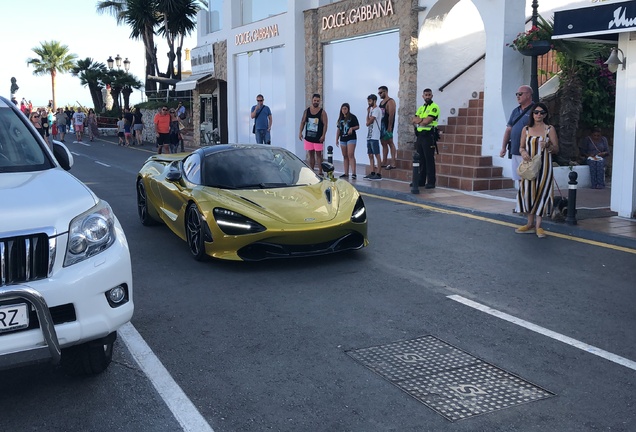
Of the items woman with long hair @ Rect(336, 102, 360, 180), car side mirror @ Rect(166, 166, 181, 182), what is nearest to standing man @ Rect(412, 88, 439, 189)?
woman with long hair @ Rect(336, 102, 360, 180)

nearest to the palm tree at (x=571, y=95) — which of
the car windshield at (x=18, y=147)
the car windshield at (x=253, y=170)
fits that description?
the car windshield at (x=253, y=170)

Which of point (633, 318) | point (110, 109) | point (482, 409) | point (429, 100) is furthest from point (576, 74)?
point (110, 109)

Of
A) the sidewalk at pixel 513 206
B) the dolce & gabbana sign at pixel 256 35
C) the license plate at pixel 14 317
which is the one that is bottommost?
the sidewalk at pixel 513 206

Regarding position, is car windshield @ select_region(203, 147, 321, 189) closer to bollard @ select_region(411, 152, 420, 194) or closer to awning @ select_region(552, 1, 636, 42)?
bollard @ select_region(411, 152, 420, 194)

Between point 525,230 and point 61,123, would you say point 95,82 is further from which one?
point 525,230

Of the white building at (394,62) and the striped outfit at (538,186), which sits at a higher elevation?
the white building at (394,62)

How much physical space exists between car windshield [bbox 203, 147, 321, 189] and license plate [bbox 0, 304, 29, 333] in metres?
4.37

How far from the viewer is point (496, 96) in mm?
14547

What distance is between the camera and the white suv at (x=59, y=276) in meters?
3.56

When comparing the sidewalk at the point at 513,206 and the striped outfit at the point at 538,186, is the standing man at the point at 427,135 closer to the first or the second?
the sidewalk at the point at 513,206

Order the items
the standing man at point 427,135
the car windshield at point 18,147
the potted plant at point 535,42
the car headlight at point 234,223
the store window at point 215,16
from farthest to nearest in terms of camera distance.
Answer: the store window at point 215,16 < the standing man at point 427,135 < the potted plant at point 535,42 < the car headlight at point 234,223 < the car windshield at point 18,147

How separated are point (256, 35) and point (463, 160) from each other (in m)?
13.0

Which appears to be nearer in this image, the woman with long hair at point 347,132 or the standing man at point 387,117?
the standing man at point 387,117

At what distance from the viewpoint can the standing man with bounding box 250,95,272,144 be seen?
19094 mm
